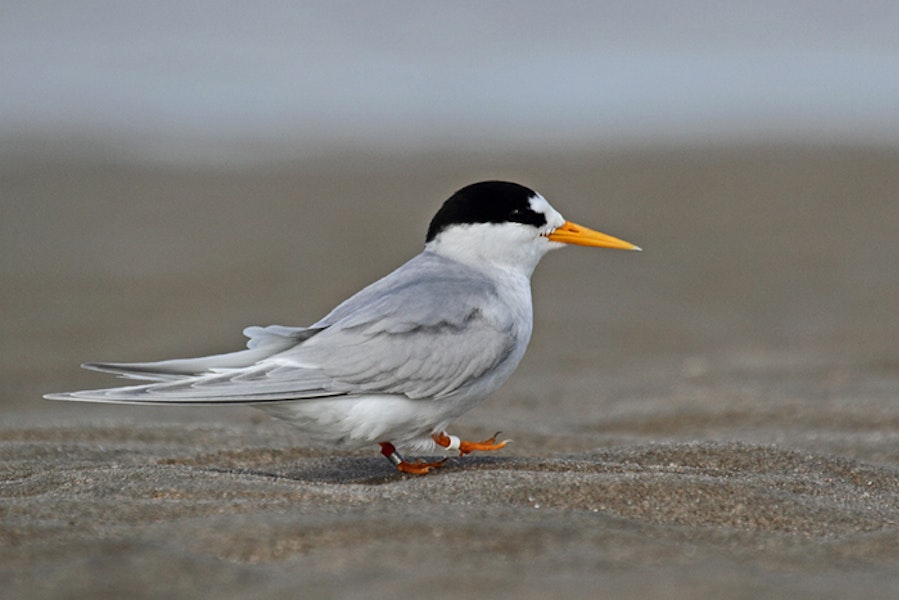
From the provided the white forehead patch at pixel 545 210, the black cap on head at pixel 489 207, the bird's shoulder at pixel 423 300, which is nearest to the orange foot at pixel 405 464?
the bird's shoulder at pixel 423 300

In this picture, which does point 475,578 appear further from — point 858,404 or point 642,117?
point 642,117

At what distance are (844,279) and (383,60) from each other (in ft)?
32.2

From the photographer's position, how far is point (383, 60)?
17141 millimetres

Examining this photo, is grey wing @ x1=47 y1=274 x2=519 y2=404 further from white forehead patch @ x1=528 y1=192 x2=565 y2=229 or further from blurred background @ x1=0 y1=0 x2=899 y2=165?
blurred background @ x1=0 y1=0 x2=899 y2=165

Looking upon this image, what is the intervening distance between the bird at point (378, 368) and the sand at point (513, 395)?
0.19 m

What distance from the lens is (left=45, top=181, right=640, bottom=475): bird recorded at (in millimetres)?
3824

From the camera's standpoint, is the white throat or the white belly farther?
the white throat

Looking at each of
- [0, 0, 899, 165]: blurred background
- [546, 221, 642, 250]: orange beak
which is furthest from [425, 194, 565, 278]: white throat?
[0, 0, 899, 165]: blurred background

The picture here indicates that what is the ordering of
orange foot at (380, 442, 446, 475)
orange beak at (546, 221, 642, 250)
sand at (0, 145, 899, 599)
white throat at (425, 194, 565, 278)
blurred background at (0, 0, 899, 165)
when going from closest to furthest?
sand at (0, 145, 899, 599)
orange foot at (380, 442, 446, 475)
white throat at (425, 194, 565, 278)
orange beak at (546, 221, 642, 250)
blurred background at (0, 0, 899, 165)

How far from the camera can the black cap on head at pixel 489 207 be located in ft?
15.0

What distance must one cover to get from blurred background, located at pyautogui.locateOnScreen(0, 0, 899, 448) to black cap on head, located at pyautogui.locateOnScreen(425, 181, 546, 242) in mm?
1148

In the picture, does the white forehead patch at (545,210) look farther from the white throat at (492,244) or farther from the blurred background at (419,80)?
the blurred background at (419,80)

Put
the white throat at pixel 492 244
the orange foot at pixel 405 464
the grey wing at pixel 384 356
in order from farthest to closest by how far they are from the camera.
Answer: the white throat at pixel 492 244 → the orange foot at pixel 405 464 → the grey wing at pixel 384 356

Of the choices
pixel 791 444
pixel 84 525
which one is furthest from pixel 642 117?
pixel 84 525
